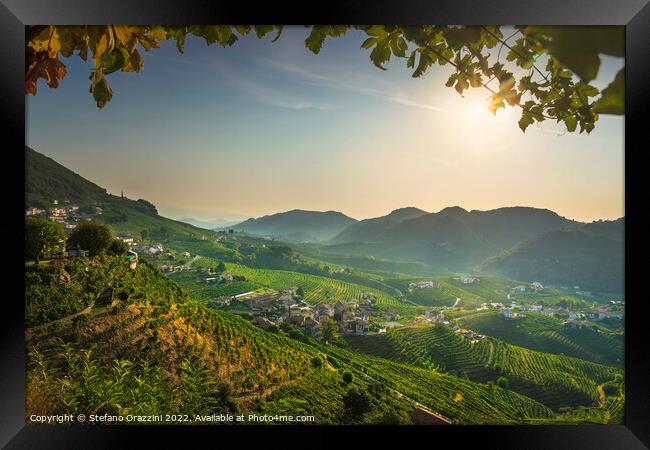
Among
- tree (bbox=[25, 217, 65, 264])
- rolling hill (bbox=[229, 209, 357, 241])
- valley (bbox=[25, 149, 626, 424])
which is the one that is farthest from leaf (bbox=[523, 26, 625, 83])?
tree (bbox=[25, 217, 65, 264])

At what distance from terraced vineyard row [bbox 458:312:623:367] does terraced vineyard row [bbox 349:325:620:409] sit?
7 cm

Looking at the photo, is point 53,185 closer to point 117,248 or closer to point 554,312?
point 117,248

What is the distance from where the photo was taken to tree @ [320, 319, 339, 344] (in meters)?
2.62

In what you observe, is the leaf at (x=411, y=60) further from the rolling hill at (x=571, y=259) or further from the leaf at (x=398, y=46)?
the rolling hill at (x=571, y=259)

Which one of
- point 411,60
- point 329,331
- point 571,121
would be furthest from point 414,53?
point 329,331

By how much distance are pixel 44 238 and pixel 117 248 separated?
448mm

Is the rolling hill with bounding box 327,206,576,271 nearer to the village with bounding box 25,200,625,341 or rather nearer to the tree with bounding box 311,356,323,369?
the village with bounding box 25,200,625,341

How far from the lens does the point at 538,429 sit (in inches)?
52.2

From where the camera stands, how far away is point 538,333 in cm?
283

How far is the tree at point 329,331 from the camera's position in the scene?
2.62 m

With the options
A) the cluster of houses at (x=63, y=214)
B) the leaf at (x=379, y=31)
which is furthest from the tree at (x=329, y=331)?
the leaf at (x=379, y=31)

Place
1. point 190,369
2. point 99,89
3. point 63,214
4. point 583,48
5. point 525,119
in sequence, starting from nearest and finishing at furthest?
point 583,48, point 99,89, point 525,119, point 190,369, point 63,214

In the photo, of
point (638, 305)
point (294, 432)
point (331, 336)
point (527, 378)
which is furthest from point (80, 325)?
point (527, 378)

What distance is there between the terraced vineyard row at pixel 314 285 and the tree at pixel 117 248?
0.96 meters
